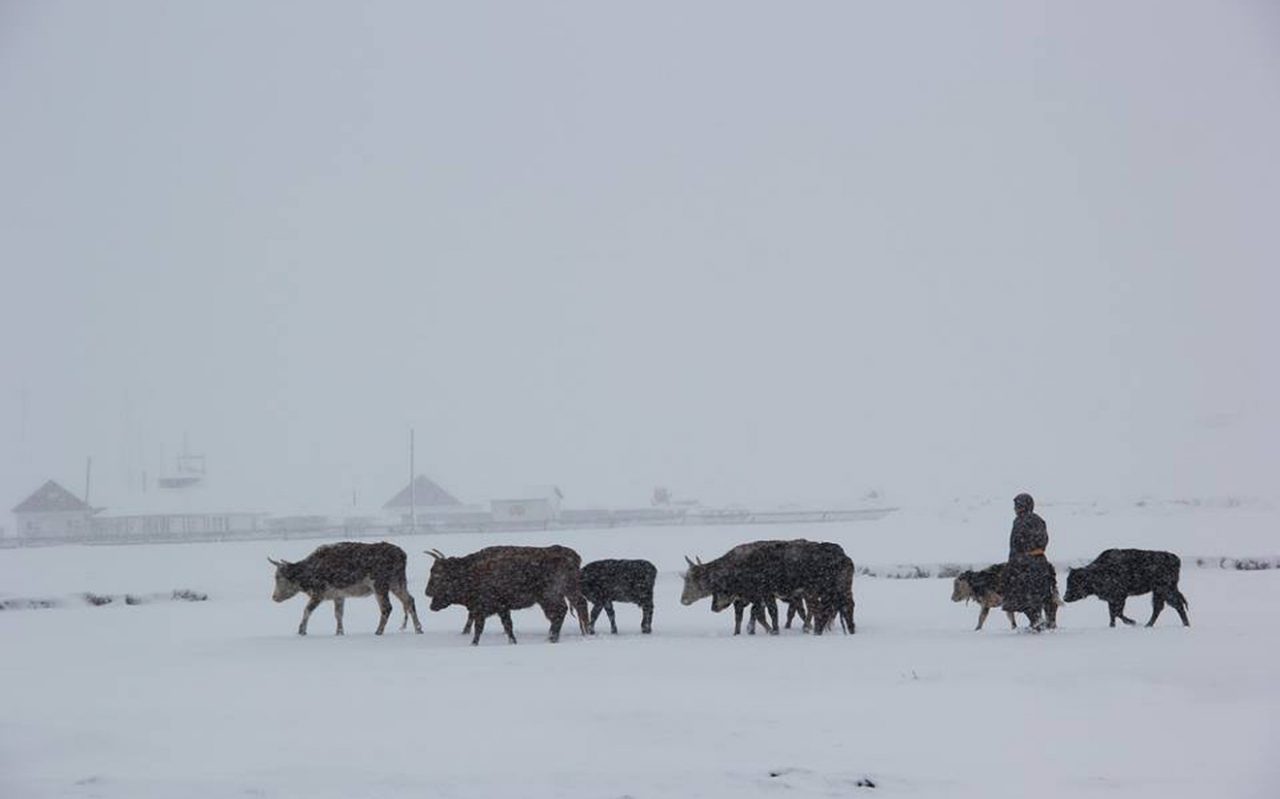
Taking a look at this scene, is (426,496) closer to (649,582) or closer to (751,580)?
(649,582)

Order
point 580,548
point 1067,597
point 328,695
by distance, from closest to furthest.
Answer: point 328,695, point 1067,597, point 580,548

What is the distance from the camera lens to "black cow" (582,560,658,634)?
1945 centimetres

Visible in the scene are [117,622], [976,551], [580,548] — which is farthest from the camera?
[580,548]

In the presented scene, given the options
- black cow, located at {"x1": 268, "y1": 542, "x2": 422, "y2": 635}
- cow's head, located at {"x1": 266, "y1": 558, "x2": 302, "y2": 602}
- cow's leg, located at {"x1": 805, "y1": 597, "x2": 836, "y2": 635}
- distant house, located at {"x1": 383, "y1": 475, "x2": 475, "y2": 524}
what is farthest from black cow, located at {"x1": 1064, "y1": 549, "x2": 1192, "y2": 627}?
distant house, located at {"x1": 383, "y1": 475, "x2": 475, "y2": 524}

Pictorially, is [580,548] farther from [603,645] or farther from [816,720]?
[816,720]

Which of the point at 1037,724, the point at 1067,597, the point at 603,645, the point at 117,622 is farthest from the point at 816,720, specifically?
the point at 117,622

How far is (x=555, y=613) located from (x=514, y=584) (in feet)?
2.36

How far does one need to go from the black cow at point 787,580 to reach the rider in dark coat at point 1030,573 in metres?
2.26

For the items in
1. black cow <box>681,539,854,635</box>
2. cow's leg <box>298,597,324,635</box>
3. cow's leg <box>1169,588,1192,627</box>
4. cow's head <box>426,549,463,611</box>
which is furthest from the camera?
cow's leg <box>298,597,324,635</box>

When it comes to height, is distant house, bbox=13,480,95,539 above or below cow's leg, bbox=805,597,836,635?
above

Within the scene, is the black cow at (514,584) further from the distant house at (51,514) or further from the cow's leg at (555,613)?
the distant house at (51,514)

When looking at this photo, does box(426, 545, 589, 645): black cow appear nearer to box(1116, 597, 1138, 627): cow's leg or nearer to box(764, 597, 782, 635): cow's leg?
box(764, 597, 782, 635): cow's leg

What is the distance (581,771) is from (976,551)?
2987cm

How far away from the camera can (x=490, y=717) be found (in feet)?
36.9
